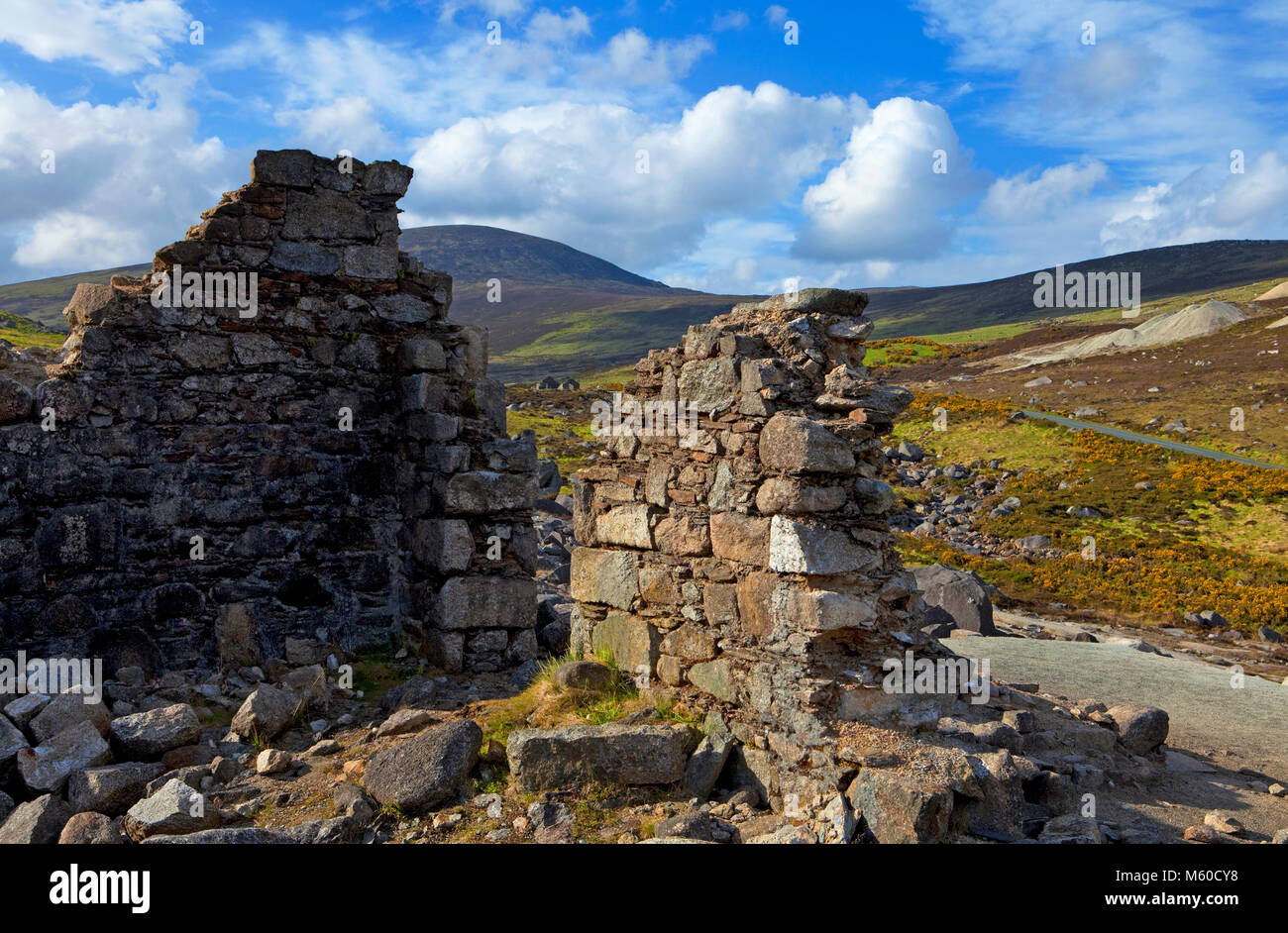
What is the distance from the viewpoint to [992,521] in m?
25.6

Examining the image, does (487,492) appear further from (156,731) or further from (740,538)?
(740,538)

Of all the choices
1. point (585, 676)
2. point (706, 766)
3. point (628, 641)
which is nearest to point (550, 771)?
point (706, 766)

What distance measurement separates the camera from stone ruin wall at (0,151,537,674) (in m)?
8.05

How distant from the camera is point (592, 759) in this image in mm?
5555

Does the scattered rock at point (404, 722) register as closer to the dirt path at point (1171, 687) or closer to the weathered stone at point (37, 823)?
the weathered stone at point (37, 823)

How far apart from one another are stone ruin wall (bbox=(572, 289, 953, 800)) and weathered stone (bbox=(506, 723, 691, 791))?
52cm

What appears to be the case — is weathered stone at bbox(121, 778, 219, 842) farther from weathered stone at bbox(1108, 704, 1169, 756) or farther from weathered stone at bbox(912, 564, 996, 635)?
weathered stone at bbox(912, 564, 996, 635)

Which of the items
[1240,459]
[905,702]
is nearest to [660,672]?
[905,702]

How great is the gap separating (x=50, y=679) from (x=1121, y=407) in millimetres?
42685

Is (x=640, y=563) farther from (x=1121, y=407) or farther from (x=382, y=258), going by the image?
(x=1121, y=407)

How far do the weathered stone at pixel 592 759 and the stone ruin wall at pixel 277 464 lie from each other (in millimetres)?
3243

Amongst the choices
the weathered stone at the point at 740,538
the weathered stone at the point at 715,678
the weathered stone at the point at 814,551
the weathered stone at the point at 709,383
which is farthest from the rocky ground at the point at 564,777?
the weathered stone at the point at 709,383

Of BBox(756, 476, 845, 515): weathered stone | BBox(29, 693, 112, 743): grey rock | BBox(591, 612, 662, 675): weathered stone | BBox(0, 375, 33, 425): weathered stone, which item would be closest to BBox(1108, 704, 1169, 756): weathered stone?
BBox(756, 476, 845, 515): weathered stone

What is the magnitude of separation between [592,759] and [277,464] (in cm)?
508
